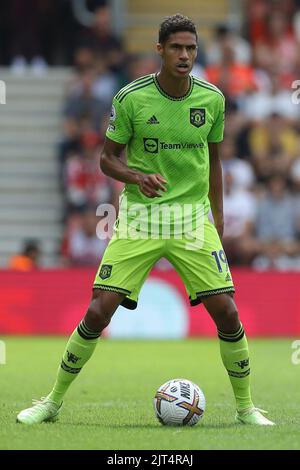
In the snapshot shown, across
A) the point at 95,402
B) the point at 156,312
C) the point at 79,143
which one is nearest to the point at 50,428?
the point at 95,402

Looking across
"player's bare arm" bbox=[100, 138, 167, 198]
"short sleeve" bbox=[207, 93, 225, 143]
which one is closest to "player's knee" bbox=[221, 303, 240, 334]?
"player's bare arm" bbox=[100, 138, 167, 198]

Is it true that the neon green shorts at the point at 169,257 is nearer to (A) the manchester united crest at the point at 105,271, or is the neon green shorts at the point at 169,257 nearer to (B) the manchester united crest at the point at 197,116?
(A) the manchester united crest at the point at 105,271

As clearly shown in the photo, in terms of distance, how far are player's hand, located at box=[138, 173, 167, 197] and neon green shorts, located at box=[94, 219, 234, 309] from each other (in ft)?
1.59

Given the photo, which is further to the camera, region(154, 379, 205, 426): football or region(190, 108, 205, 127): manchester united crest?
region(190, 108, 205, 127): manchester united crest

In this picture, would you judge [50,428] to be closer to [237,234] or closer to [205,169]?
[205,169]

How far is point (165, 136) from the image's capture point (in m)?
7.98

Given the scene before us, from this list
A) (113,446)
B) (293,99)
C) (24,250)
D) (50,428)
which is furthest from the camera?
(293,99)

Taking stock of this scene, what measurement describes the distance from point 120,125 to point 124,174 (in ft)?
1.23

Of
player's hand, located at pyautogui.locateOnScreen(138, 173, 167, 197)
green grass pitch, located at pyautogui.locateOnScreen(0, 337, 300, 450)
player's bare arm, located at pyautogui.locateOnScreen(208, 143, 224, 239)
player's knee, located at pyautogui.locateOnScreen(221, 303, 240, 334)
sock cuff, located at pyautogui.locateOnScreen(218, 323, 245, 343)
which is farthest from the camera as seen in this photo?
player's bare arm, located at pyautogui.locateOnScreen(208, 143, 224, 239)

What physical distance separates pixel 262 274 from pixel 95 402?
7.28m

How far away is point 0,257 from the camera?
19.2m

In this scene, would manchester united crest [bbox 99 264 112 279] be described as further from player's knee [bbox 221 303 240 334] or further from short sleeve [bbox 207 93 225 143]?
short sleeve [bbox 207 93 225 143]

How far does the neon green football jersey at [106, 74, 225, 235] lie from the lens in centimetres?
798

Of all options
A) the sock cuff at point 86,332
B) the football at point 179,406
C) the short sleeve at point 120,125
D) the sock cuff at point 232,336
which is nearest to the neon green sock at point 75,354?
the sock cuff at point 86,332
